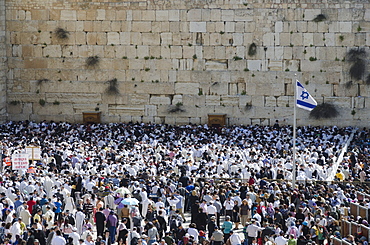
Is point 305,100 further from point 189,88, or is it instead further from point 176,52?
point 176,52

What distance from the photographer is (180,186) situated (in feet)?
70.0

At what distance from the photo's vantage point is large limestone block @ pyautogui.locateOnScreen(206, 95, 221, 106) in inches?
1352

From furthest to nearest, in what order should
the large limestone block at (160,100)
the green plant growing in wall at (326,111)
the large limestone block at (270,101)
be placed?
the large limestone block at (160,100) → the large limestone block at (270,101) → the green plant growing in wall at (326,111)

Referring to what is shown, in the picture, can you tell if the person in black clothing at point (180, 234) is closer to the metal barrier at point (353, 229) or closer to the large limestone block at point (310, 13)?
the metal barrier at point (353, 229)

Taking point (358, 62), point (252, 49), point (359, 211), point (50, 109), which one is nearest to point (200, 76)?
point (252, 49)

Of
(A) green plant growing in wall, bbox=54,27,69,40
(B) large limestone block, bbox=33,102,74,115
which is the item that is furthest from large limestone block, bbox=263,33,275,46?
(B) large limestone block, bbox=33,102,74,115

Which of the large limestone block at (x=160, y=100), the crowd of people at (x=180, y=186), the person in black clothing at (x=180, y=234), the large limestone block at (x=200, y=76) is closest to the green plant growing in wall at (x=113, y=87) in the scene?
the large limestone block at (x=160, y=100)

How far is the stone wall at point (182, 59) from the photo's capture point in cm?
3338

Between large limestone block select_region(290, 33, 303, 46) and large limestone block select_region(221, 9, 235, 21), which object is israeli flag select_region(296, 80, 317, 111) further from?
large limestone block select_region(221, 9, 235, 21)

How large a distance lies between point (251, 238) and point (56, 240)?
4449 mm

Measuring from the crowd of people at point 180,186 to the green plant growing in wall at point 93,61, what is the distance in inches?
144

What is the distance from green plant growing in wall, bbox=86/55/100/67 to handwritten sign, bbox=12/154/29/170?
1286 cm

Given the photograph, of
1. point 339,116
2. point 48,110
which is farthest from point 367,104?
point 48,110

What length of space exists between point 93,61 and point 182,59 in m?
4.32
